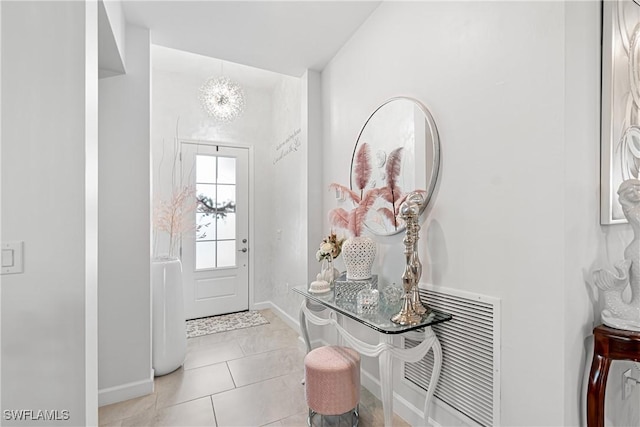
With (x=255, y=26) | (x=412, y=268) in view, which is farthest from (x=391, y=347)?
(x=255, y=26)

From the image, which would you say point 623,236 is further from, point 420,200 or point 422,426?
point 422,426

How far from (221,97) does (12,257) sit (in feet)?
7.88

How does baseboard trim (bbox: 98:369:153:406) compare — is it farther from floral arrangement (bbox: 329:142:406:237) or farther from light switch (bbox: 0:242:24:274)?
floral arrangement (bbox: 329:142:406:237)

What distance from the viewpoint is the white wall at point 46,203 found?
3.54ft

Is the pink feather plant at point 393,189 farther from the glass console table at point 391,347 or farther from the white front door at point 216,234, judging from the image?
the white front door at point 216,234

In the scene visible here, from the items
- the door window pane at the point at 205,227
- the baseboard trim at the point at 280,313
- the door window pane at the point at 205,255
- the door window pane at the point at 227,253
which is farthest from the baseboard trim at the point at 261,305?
the door window pane at the point at 205,227

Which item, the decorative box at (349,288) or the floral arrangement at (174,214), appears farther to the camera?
the floral arrangement at (174,214)

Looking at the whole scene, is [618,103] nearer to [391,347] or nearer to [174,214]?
[391,347]

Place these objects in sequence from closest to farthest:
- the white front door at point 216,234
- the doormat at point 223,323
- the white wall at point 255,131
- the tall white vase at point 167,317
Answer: the tall white vase at point 167,317, the doormat at point 223,323, the white wall at point 255,131, the white front door at point 216,234

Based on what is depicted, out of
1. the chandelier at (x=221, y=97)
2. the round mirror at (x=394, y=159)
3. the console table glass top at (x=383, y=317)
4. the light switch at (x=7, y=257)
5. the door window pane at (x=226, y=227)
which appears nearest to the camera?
the light switch at (x=7, y=257)

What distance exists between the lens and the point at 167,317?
2512 millimetres

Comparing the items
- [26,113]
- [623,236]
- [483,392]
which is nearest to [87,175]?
[26,113]

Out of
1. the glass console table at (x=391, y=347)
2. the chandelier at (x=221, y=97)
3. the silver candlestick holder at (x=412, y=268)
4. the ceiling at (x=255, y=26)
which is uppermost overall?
the ceiling at (x=255, y=26)

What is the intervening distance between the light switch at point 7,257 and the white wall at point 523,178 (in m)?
1.82
